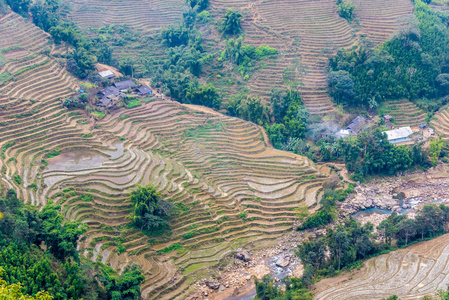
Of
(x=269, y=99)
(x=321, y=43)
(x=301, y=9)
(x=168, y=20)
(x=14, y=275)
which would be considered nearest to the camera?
(x=14, y=275)

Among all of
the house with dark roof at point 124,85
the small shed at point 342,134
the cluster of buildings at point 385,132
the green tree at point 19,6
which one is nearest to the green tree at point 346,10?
the cluster of buildings at point 385,132

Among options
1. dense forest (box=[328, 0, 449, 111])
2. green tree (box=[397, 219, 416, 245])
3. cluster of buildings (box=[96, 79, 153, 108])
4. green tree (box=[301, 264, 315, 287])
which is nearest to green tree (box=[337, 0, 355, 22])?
dense forest (box=[328, 0, 449, 111])

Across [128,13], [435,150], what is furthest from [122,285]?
[128,13]

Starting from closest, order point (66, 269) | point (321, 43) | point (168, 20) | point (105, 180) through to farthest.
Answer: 1. point (66, 269)
2. point (105, 180)
3. point (321, 43)
4. point (168, 20)

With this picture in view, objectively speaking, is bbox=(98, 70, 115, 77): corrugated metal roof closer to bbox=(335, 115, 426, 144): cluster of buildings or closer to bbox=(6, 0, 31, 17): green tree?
bbox=(6, 0, 31, 17): green tree

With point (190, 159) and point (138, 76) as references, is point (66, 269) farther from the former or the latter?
point (138, 76)

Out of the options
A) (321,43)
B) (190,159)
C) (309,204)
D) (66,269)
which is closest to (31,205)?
(66,269)

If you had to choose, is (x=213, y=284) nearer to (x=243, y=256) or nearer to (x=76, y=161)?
(x=243, y=256)
